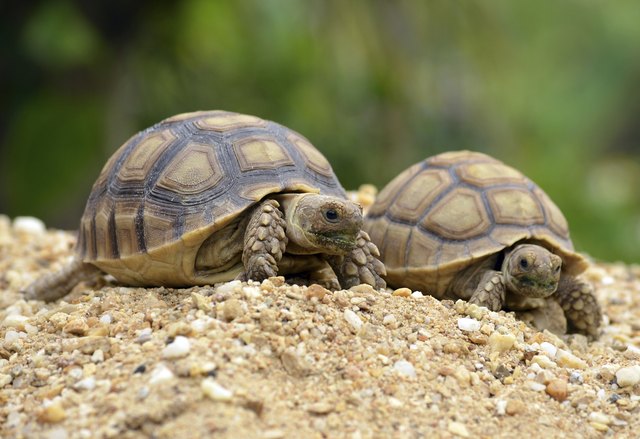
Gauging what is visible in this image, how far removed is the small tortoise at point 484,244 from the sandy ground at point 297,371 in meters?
0.32

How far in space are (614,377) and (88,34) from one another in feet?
24.0

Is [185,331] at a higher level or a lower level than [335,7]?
lower

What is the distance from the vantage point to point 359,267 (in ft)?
13.4

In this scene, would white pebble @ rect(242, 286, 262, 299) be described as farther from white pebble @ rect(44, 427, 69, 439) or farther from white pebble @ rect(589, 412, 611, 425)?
white pebble @ rect(589, 412, 611, 425)

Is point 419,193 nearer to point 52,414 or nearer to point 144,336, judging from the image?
point 144,336

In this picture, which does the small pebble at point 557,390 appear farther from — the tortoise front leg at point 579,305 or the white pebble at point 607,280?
the white pebble at point 607,280

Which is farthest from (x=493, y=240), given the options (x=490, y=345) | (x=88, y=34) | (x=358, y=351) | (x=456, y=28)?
(x=456, y=28)

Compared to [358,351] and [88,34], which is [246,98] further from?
[358,351]

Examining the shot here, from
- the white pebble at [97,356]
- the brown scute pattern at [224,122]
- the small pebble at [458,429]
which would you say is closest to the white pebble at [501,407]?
the small pebble at [458,429]

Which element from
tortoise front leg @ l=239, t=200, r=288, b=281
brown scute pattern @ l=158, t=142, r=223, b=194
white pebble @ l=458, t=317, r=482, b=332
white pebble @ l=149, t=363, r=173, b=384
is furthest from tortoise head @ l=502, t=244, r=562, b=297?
white pebble @ l=149, t=363, r=173, b=384

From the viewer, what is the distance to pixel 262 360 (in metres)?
3.14

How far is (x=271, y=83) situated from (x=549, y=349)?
25.4 ft

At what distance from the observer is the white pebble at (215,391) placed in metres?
2.87

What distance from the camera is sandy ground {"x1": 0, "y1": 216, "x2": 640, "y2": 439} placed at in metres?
2.88
